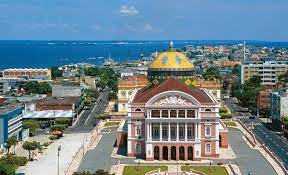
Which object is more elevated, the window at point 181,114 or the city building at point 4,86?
the city building at point 4,86

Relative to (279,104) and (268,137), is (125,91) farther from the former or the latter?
(268,137)

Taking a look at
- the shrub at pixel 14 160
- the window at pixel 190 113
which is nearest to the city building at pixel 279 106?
the window at pixel 190 113

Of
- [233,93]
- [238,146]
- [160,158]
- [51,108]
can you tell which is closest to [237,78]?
[233,93]

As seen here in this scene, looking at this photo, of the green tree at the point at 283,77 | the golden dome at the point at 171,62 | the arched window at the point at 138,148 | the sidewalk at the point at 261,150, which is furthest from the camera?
the green tree at the point at 283,77

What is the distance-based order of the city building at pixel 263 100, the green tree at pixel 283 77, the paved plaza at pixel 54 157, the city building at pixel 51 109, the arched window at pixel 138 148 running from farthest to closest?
1. the green tree at pixel 283 77
2. the city building at pixel 263 100
3. the city building at pixel 51 109
4. the arched window at pixel 138 148
5. the paved plaza at pixel 54 157

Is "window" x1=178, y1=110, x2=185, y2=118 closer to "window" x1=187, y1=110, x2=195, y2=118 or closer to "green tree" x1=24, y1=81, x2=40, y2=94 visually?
"window" x1=187, y1=110, x2=195, y2=118

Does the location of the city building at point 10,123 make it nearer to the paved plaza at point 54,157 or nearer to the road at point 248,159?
the paved plaza at point 54,157
